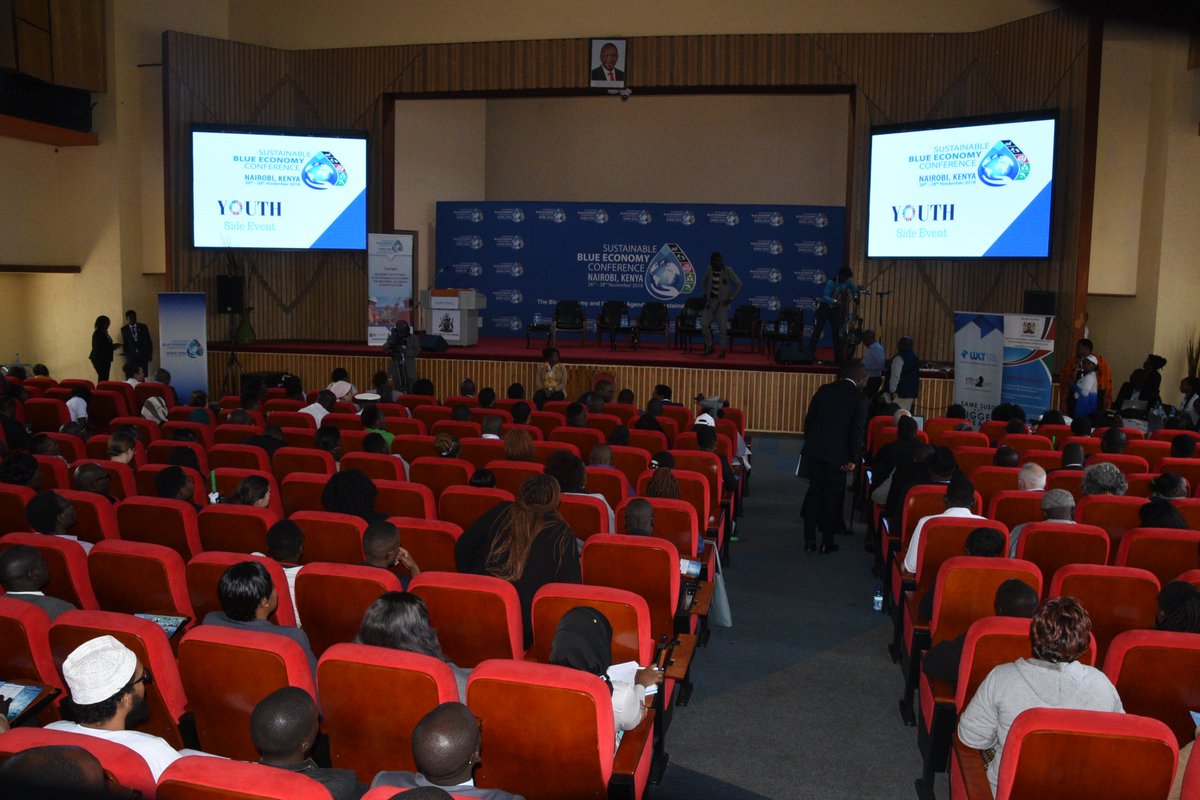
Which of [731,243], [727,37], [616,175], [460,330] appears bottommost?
[460,330]

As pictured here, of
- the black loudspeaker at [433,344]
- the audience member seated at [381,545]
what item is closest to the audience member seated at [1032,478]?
the audience member seated at [381,545]

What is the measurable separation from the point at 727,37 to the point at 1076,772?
13.0 m

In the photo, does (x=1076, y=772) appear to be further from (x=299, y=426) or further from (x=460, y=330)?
(x=460, y=330)

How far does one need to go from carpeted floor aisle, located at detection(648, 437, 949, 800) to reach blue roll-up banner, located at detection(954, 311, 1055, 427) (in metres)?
4.09

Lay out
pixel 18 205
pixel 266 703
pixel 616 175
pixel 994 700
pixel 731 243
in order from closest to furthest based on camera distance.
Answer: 1. pixel 266 703
2. pixel 994 700
3. pixel 18 205
4. pixel 731 243
5. pixel 616 175

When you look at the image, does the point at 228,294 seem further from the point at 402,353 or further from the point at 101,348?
the point at 402,353

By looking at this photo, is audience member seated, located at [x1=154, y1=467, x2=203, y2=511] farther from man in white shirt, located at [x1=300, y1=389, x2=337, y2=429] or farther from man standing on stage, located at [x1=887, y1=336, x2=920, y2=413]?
man standing on stage, located at [x1=887, y1=336, x2=920, y2=413]

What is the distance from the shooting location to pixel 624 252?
1752cm

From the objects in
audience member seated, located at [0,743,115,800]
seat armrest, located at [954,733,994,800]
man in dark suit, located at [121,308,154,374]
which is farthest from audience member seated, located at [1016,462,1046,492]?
man in dark suit, located at [121,308,154,374]

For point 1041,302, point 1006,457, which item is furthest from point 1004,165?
point 1006,457

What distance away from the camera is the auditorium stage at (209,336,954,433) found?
13.0 metres

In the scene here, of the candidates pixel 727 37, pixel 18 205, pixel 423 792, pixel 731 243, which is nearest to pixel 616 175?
pixel 731 243

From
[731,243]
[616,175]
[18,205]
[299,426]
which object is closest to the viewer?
[299,426]

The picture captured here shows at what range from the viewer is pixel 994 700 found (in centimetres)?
323
